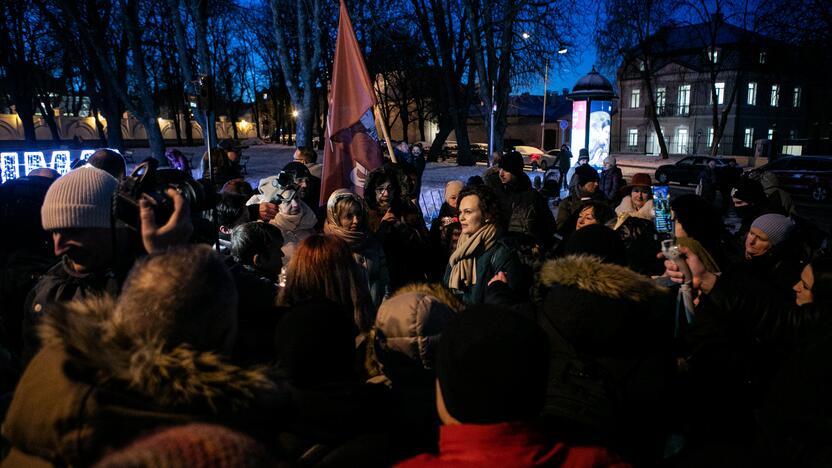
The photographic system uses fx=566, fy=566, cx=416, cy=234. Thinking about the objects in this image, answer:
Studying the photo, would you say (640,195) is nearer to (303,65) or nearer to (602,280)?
(602,280)

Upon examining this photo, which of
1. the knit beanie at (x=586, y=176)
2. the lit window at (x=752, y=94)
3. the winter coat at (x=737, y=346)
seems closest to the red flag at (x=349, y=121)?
the knit beanie at (x=586, y=176)

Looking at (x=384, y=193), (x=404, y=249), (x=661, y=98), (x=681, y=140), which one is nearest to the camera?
(x=404, y=249)

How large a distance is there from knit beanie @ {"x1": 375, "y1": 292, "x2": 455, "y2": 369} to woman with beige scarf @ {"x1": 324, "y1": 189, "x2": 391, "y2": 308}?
61.2 inches

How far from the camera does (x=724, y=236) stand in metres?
5.01

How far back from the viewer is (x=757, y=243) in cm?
445

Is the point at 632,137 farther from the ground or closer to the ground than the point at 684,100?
closer to the ground

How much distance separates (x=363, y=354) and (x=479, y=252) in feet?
5.97

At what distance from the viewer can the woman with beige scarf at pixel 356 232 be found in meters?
4.05

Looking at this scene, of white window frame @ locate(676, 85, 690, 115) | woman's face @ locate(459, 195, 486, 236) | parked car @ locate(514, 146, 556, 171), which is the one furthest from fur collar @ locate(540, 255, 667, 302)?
white window frame @ locate(676, 85, 690, 115)

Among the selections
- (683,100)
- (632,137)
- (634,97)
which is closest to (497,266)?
(683,100)

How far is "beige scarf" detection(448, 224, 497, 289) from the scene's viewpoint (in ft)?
13.5

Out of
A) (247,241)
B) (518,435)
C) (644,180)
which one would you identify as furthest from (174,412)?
(644,180)

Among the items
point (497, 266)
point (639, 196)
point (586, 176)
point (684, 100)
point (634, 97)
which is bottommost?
point (497, 266)

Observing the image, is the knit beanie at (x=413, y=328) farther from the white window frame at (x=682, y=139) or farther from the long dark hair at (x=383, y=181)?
the white window frame at (x=682, y=139)
